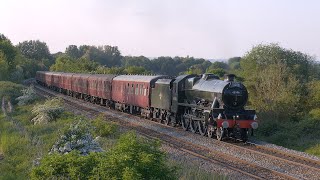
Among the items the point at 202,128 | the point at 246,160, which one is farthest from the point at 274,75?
the point at 246,160

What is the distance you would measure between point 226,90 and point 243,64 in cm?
2843

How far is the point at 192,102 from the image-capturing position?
23.2m

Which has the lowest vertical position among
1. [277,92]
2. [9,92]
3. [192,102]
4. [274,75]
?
[9,92]

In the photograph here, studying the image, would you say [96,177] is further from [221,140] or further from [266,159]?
[221,140]

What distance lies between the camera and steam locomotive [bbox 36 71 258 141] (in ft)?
65.5

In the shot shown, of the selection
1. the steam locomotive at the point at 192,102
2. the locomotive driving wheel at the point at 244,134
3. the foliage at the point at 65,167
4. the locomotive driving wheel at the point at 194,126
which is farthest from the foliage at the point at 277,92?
the foliage at the point at 65,167

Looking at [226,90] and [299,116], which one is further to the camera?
[299,116]

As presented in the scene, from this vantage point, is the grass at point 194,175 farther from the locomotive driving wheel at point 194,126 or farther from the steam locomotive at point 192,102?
the locomotive driving wheel at point 194,126

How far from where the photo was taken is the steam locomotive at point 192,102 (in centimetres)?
1996

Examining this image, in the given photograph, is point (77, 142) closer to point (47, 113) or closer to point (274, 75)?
point (47, 113)

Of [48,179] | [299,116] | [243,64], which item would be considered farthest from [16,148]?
[243,64]

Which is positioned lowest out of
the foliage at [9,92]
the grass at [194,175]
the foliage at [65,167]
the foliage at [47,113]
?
the foliage at [9,92]

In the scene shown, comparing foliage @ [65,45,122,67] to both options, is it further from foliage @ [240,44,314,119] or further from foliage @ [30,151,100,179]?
foliage @ [30,151,100,179]

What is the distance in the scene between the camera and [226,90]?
20.3 metres
